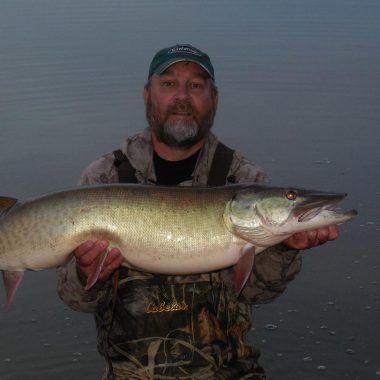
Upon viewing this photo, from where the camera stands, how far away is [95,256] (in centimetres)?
322

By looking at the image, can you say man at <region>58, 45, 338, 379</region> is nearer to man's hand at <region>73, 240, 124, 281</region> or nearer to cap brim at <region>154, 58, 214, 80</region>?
man's hand at <region>73, 240, 124, 281</region>

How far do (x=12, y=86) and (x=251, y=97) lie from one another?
14.4 feet

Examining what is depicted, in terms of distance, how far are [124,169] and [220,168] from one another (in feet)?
1.85

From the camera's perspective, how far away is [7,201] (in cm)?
334

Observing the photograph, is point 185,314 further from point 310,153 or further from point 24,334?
point 310,153

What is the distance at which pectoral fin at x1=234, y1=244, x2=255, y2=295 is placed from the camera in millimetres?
3193

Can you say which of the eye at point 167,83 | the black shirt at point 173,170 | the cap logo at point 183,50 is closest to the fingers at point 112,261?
the black shirt at point 173,170

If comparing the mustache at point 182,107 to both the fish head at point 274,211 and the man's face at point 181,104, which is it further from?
the fish head at point 274,211

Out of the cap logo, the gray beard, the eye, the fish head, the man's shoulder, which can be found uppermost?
the cap logo

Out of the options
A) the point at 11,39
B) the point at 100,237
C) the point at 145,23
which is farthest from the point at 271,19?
the point at 100,237

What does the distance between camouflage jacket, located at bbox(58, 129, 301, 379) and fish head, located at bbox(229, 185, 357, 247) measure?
230 mm

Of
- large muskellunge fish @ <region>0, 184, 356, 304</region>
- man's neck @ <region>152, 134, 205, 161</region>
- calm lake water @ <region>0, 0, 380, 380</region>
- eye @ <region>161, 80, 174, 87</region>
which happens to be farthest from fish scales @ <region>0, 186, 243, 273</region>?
calm lake water @ <region>0, 0, 380, 380</region>

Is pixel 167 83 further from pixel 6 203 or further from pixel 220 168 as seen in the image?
pixel 6 203

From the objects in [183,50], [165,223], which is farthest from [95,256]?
[183,50]
